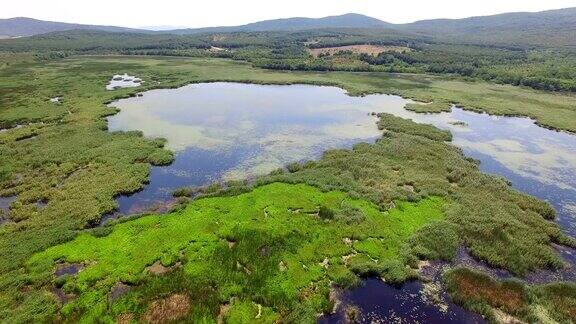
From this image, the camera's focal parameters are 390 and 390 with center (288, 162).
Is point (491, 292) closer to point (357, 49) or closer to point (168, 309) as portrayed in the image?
point (168, 309)

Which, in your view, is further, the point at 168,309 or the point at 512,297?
the point at 512,297

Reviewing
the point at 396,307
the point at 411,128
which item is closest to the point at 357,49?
the point at 411,128

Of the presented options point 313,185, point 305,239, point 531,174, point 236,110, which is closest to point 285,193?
point 313,185

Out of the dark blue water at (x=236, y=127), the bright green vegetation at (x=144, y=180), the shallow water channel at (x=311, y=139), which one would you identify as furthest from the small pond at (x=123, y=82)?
the bright green vegetation at (x=144, y=180)

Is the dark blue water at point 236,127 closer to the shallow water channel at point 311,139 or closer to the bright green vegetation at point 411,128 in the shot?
the shallow water channel at point 311,139

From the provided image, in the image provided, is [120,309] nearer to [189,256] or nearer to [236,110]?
[189,256]

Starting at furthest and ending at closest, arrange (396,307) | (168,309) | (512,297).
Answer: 1. (512,297)
2. (396,307)
3. (168,309)
